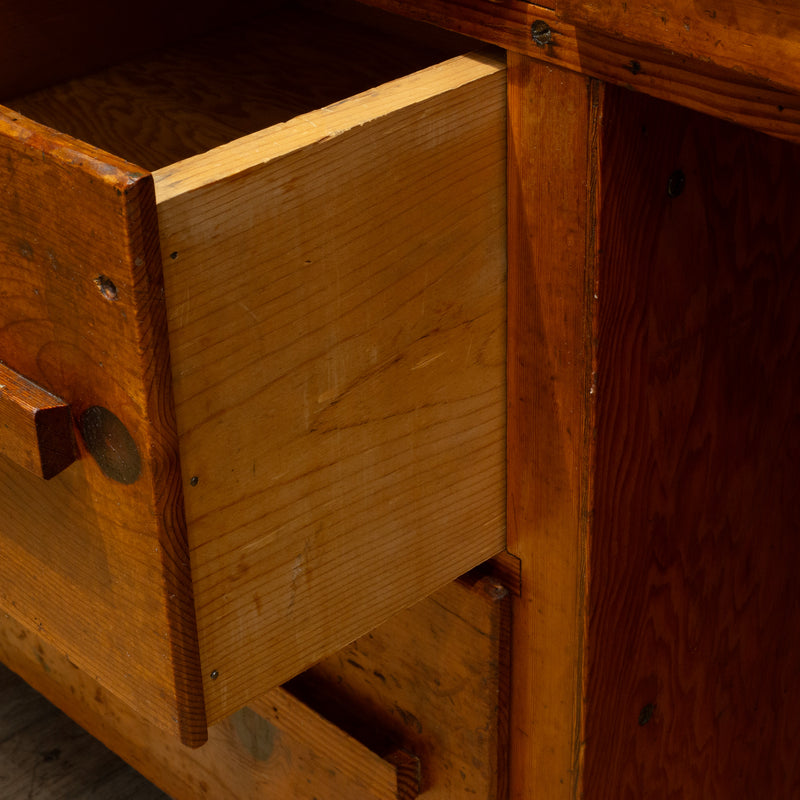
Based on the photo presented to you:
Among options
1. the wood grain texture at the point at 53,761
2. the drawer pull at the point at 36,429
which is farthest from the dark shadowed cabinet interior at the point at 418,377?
the wood grain texture at the point at 53,761

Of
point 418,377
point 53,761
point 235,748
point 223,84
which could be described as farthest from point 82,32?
point 53,761

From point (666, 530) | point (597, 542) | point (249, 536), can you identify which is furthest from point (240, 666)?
point (666, 530)

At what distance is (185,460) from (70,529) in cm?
15

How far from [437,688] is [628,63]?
2.21 feet

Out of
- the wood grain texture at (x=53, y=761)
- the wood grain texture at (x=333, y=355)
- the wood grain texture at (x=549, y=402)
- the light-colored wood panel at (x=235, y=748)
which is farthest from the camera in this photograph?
the wood grain texture at (x=53, y=761)

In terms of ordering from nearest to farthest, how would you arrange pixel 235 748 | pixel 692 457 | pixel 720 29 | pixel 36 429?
pixel 720 29 → pixel 36 429 → pixel 692 457 → pixel 235 748

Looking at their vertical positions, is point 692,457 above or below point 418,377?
below

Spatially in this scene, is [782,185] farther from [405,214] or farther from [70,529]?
[70,529]

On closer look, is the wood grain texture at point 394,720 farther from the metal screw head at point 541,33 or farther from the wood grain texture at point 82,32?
the wood grain texture at point 82,32

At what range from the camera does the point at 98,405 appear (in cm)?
88

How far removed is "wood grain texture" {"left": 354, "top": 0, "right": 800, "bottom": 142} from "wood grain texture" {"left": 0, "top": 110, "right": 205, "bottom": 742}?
319 millimetres

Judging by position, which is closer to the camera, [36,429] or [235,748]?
[36,429]

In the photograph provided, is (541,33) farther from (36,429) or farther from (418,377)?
(36,429)

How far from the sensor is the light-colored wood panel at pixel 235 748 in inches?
56.1
